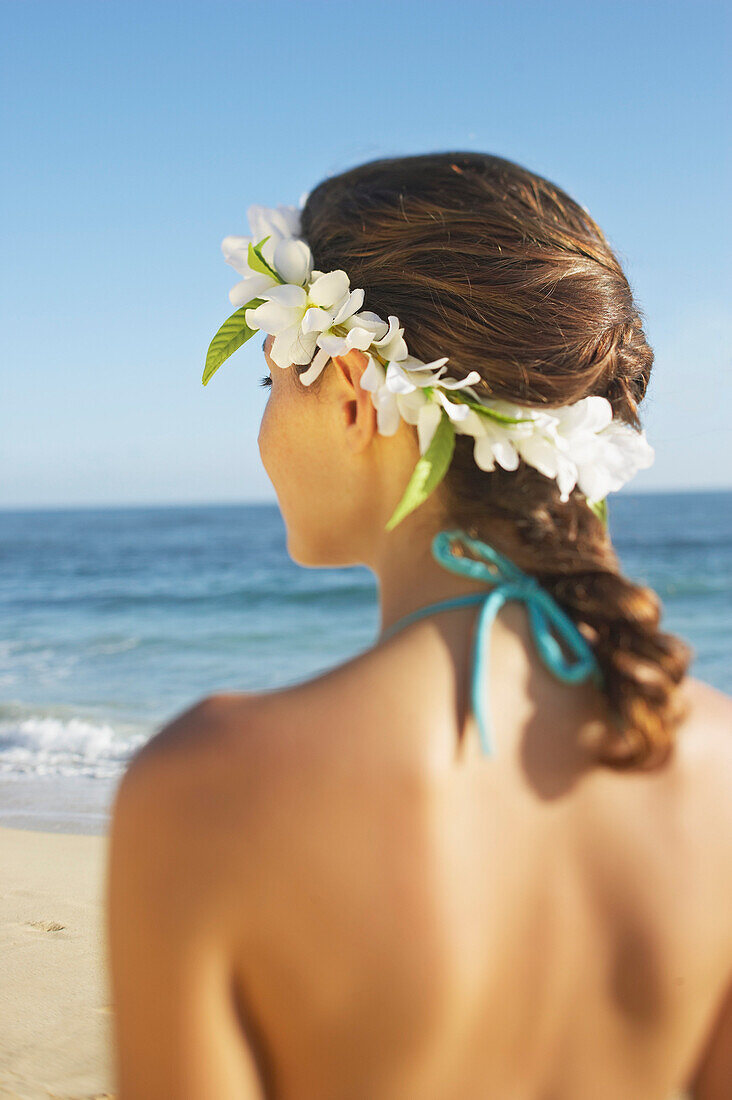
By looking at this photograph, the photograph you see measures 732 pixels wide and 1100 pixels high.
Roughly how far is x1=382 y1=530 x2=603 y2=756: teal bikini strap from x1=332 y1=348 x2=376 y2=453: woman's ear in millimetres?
242

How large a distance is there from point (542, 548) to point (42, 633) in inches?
651

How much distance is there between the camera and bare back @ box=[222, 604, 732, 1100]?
1.00m

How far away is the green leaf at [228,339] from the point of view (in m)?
1.71

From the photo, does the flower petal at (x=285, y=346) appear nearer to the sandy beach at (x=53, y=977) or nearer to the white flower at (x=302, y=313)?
the white flower at (x=302, y=313)

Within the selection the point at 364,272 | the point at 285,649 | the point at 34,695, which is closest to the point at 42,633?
the point at 285,649

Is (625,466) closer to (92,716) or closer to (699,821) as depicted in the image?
(699,821)

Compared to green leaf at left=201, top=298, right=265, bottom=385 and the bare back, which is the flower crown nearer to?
green leaf at left=201, top=298, right=265, bottom=385

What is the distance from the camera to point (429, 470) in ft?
4.37

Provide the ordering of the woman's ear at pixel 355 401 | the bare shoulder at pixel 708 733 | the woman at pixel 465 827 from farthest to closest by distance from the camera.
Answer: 1. the woman's ear at pixel 355 401
2. the bare shoulder at pixel 708 733
3. the woman at pixel 465 827

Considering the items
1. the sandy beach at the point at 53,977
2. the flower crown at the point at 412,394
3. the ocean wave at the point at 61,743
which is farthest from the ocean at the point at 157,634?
the sandy beach at the point at 53,977

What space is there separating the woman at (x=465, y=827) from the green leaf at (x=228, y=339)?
0.41 m

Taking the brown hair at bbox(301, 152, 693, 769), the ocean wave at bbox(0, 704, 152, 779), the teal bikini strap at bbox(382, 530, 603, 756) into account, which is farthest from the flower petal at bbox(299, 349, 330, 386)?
the ocean wave at bbox(0, 704, 152, 779)

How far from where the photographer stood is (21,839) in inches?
207

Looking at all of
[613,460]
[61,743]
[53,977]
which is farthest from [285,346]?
[61,743]
